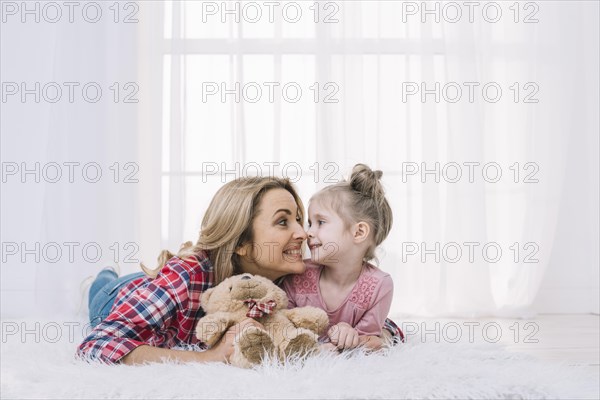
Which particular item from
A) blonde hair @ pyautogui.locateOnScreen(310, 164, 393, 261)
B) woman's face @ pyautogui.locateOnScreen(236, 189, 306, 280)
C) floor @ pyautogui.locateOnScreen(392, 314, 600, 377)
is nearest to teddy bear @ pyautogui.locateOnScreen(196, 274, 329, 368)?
woman's face @ pyautogui.locateOnScreen(236, 189, 306, 280)

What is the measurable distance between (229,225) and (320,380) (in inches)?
20.6

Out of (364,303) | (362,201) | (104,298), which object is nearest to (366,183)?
(362,201)

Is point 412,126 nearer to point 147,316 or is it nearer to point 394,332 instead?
point 394,332

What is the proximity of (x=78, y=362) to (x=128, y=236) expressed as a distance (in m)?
1.28

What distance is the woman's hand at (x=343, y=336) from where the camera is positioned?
1434 mm

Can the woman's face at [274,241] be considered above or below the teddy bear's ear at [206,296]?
above

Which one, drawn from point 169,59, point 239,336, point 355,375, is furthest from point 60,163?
point 355,375

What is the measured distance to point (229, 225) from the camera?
1.58 metres

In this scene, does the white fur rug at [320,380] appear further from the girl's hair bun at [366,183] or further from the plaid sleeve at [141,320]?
the girl's hair bun at [366,183]

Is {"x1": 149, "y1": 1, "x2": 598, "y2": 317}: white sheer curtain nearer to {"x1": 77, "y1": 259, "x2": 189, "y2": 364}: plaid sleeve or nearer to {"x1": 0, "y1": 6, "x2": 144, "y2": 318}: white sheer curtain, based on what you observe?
{"x1": 0, "y1": 6, "x2": 144, "y2": 318}: white sheer curtain

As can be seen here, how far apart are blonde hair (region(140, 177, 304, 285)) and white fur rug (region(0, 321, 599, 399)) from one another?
1.12 feet

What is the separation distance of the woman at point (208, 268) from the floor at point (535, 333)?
0.46 m

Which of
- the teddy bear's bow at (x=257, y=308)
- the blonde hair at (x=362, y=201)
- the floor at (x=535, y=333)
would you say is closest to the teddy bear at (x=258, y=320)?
the teddy bear's bow at (x=257, y=308)

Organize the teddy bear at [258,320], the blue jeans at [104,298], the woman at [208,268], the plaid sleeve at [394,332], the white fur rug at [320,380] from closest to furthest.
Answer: the white fur rug at [320,380], the teddy bear at [258,320], the woman at [208,268], the plaid sleeve at [394,332], the blue jeans at [104,298]
